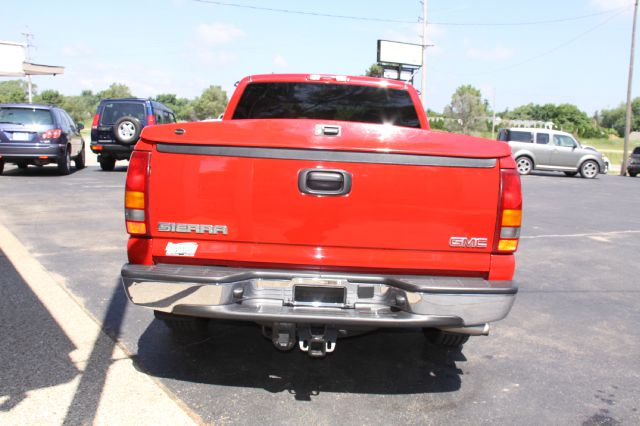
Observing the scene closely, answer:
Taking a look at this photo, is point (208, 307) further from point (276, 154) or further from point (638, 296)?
point (638, 296)

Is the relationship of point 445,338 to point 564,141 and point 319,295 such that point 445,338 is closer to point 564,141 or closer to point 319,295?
point 319,295

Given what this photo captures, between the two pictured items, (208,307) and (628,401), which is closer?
(208,307)

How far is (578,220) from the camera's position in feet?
34.5

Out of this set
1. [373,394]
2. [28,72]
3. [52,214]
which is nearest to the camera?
[373,394]

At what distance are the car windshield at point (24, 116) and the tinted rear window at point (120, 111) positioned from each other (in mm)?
2362

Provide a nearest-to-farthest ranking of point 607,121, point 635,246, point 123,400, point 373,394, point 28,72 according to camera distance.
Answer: point 123,400
point 373,394
point 635,246
point 28,72
point 607,121

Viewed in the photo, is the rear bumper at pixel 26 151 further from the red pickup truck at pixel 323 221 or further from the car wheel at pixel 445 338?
the car wheel at pixel 445 338

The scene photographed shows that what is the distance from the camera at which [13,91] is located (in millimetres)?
112000

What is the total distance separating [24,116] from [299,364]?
499 inches

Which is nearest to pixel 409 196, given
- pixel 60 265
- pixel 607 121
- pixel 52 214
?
pixel 60 265

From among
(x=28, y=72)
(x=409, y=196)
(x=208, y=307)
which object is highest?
(x=28, y=72)

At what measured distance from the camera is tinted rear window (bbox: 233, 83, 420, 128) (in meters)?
4.75

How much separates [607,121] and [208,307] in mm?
170678

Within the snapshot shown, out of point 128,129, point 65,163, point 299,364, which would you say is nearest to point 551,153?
point 128,129
